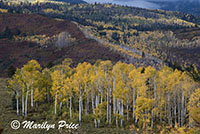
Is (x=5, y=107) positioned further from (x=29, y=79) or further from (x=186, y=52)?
(x=186, y=52)

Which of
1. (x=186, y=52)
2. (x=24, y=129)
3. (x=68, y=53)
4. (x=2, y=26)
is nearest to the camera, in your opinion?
(x=24, y=129)

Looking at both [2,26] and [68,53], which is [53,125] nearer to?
[68,53]

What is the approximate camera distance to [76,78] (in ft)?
139

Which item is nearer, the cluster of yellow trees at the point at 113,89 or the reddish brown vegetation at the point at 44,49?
the cluster of yellow trees at the point at 113,89

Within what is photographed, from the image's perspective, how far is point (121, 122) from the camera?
130 feet

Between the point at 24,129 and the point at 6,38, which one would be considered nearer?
the point at 24,129

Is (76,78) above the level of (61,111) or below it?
above

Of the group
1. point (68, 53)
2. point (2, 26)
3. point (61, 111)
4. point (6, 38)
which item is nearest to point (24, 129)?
point (61, 111)

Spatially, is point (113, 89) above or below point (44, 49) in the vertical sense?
above

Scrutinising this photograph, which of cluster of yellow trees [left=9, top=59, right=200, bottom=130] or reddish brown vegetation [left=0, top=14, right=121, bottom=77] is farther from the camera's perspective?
reddish brown vegetation [left=0, top=14, right=121, bottom=77]

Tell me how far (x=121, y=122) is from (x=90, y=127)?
221 inches

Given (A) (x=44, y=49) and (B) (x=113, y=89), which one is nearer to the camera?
(B) (x=113, y=89)

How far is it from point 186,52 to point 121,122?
165056mm

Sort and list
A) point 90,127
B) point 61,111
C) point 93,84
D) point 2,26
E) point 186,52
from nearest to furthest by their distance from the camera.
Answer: point 90,127 → point 93,84 → point 61,111 → point 2,26 → point 186,52
